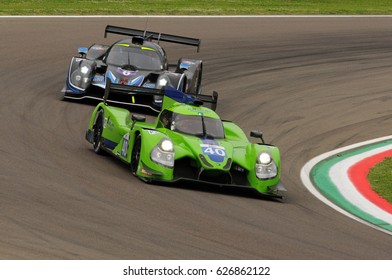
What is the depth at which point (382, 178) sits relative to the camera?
17609mm

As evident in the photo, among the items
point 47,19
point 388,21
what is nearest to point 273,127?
point 47,19

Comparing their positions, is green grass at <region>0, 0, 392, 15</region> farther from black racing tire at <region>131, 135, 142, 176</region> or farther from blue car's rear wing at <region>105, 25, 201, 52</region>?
black racing tire at <region>131, 135, 142, 176</region>

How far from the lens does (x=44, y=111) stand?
2081cm

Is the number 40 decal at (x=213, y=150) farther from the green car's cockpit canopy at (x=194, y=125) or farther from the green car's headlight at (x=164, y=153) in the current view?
the green car's cockpit canopy at (x=194, y=125)

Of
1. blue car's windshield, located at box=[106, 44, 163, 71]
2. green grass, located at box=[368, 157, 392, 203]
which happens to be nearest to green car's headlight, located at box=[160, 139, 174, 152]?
green grass, located at box=[368, 157, 392, 203]

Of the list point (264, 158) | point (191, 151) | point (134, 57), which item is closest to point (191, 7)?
point (134, 57)

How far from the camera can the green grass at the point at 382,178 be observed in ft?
55.2

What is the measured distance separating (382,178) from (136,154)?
440 centimetres

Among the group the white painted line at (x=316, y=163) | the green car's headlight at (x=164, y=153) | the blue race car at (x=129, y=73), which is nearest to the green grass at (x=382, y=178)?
the white painted line at (x=316, y=163)

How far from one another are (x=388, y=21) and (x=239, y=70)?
36.8 ft

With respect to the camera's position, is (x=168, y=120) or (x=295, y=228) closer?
(x=295, y=228)

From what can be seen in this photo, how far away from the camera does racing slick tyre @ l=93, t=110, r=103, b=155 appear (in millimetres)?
17391

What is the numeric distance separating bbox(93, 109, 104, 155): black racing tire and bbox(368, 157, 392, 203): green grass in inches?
178

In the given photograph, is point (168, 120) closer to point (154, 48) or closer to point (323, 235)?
point (323, 235)
